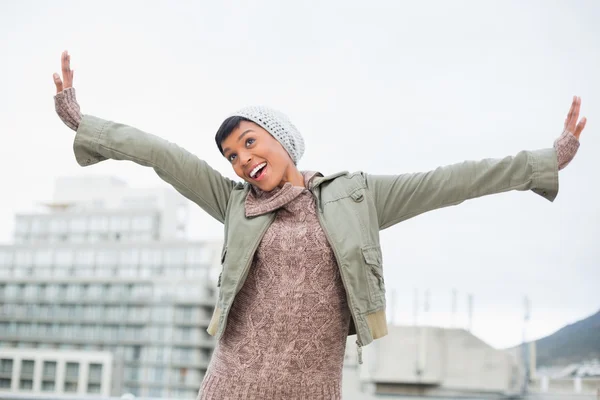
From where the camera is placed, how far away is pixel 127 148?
1.28 meters

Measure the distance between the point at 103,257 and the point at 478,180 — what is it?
39.6m

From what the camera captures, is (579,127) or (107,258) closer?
(579,127)

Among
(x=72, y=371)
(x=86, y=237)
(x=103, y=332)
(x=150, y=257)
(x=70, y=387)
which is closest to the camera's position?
(x=70, y=387)

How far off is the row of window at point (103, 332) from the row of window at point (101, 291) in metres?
1.53

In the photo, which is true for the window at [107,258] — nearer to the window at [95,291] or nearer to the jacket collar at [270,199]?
the window at [95,291]

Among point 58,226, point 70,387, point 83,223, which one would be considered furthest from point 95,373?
point 58,226

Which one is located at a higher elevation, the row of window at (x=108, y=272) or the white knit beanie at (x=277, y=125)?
the row of window at (x=108, y=272)

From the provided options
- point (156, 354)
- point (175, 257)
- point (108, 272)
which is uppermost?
point (175, 257)

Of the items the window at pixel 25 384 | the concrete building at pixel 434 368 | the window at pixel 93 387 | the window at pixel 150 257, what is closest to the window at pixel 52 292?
the window at pixel 25 384

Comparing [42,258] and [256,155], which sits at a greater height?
[42,258]

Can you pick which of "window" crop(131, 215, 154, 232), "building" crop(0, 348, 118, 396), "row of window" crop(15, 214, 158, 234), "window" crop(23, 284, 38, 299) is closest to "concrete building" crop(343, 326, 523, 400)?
"building" crop(0, 348, 118, 396)

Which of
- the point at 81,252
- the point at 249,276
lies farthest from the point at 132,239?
the point at 249,276

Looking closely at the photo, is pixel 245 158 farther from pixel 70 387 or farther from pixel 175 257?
pixel 70 387

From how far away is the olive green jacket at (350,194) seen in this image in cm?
120
